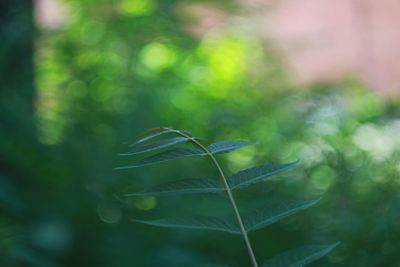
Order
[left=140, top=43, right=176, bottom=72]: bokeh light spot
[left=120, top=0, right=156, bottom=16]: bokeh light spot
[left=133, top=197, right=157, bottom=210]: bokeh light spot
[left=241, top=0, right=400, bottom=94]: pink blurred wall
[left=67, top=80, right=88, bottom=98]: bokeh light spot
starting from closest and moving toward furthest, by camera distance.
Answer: [left=133, top=197, right=157, bottom=210]: bokeh light spot → [left=67, top=80, right=88, bottom=98]: bokeh light spot → [left=120, top=0, right=156, bottom=16]: bokeh light spot → [left=140, top=43, right=176, bottom=72]: bokeh light spot → [left=241, top=0, right=400, bottom=94]: pink blurred wall

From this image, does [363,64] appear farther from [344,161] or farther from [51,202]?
[51,202]

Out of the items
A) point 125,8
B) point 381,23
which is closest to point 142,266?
point 125,8

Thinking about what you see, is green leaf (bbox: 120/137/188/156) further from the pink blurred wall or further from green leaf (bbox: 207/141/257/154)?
the pink blurred wall

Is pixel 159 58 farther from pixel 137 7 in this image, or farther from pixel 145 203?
pixel 145 203

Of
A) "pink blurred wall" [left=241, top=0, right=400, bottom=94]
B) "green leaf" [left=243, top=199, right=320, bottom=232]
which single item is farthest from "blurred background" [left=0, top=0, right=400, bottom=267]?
"pink blurred wall" [left=241, top=0, right=400, bottom=94]

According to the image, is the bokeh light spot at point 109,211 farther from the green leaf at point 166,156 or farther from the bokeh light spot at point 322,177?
the green leaf at point 166,156

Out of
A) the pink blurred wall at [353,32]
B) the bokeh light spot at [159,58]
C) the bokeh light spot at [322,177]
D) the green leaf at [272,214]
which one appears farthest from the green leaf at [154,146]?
the pink blurred wall at [353,32]
